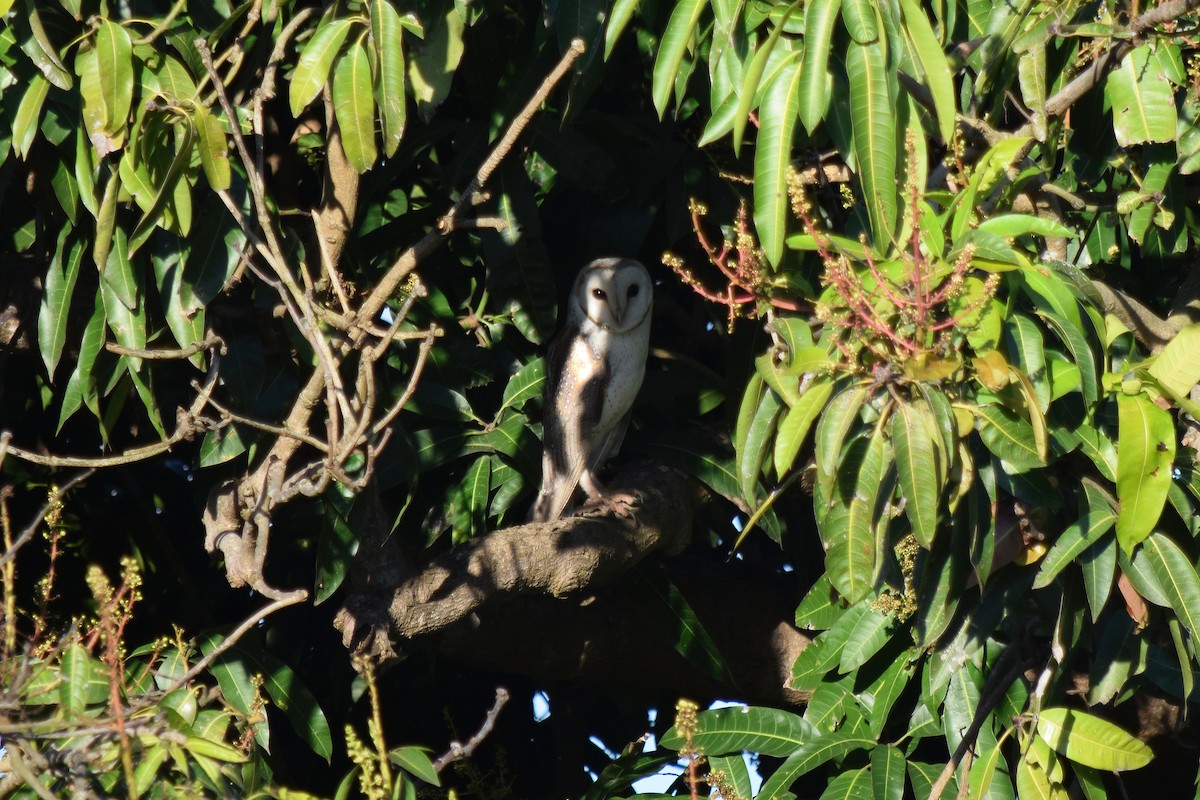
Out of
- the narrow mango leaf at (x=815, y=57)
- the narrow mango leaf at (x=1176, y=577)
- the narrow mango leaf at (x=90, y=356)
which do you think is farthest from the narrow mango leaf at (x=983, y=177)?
the narrow mango leaf at (x=90, y=356)

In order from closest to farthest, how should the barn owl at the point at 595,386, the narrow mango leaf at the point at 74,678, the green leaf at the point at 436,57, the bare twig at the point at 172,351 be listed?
the narrow mango leaf at the point at 74,678
the bare twig at the point at 172,351
the green leaf at the point at 436,57
the barn owl at the point at 595,386

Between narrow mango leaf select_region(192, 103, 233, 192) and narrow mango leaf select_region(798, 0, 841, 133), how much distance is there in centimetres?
120

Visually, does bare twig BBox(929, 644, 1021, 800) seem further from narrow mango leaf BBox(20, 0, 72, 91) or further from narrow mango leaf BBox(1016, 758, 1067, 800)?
narrow mango leaf BBox(20, 0, 72, 91)

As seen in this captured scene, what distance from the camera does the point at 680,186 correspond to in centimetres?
387

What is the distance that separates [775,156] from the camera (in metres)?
2.28

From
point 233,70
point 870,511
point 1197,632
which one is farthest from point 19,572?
point 1197,632

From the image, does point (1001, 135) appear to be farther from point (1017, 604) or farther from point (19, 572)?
point (19, 572)

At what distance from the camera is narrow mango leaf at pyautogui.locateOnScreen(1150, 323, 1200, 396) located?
2.32 meters

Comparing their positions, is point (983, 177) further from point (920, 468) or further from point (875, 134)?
point (920, 468)

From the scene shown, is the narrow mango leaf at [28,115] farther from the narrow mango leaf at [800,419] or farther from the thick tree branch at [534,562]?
the narrow mango leaf at [800,419]

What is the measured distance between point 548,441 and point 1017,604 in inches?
82.4

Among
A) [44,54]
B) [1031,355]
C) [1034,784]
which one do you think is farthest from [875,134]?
[44,54]

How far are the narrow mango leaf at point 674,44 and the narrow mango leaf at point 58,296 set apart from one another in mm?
1605

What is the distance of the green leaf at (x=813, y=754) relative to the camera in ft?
10.6
